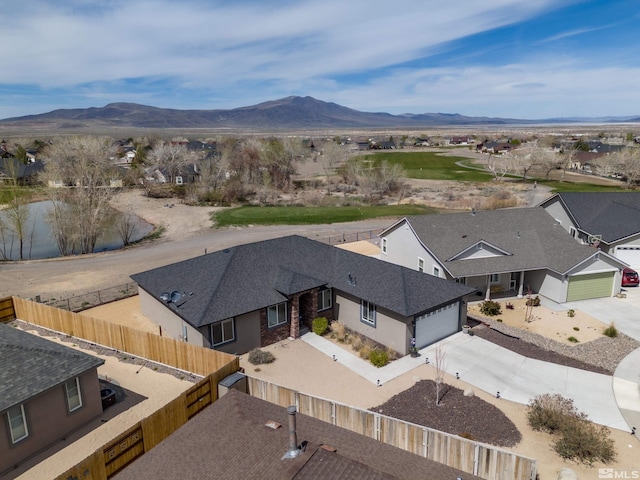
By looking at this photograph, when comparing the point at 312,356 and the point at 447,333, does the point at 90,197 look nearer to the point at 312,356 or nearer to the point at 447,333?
the point at 312,356

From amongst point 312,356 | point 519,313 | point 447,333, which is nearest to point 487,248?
point 519,313

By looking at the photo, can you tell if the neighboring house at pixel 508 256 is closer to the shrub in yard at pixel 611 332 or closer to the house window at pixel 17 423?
the shrub in yard at pixel 611 332

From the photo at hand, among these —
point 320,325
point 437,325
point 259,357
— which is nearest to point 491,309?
point 437,325

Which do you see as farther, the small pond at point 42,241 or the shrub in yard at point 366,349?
the small pond at point 42,241

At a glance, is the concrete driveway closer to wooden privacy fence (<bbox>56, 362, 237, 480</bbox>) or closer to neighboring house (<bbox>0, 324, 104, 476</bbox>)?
wooden privacy fence (<bbox>56, 362, 237, 480</bbox>)

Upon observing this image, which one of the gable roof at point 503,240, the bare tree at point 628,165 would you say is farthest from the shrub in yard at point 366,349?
the bare tree at point 628,165

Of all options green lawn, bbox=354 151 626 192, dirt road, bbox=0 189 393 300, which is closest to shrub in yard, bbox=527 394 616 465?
dirt road, bbox=0 189 393 300
